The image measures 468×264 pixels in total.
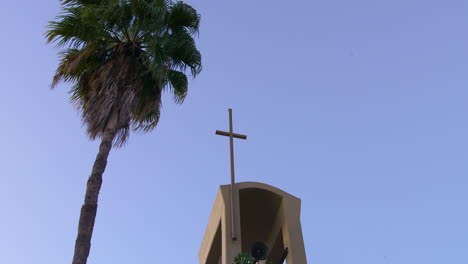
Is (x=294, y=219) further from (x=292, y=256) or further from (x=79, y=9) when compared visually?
(x=79, y=9)

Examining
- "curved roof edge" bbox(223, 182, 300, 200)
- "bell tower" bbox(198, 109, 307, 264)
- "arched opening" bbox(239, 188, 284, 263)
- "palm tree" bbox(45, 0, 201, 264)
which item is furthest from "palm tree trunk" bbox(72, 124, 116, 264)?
"arched opening" bbox(239, 188, 284, 263)

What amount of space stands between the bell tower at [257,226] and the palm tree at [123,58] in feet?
10.4

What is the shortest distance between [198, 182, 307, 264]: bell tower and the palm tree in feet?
10.4

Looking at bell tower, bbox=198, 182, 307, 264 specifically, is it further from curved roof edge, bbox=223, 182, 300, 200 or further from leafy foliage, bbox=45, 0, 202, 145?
leafy foliage, bbox=45, 0, 202, 145

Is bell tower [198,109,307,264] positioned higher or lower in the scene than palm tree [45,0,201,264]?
lower

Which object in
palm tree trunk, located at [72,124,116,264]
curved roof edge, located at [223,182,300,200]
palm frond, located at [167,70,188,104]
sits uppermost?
palm frond, located at [167,70,188,104]

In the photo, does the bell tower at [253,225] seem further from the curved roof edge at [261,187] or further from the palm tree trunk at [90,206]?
the palm tree trunk at [90,206]

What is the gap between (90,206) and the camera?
31.7 ft

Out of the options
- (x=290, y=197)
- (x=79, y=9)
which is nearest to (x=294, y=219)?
(x=290, y=197)

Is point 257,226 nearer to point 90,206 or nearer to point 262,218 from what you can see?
→ point 262,218

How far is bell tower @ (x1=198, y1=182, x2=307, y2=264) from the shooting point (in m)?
13.7

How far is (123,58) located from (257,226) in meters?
6.63

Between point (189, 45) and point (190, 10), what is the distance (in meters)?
1.06

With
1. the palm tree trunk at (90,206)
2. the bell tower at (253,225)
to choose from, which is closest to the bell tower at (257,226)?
the bell tower at (253,225)
